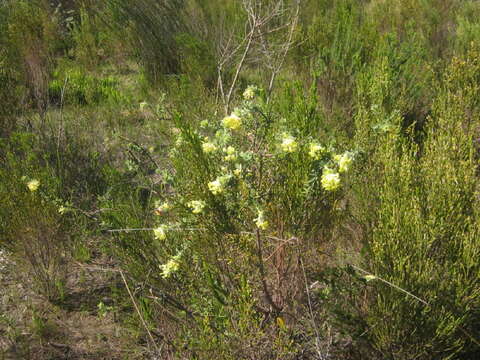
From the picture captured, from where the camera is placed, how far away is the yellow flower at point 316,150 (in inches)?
66.1

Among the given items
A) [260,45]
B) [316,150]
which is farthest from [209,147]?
[260,45]

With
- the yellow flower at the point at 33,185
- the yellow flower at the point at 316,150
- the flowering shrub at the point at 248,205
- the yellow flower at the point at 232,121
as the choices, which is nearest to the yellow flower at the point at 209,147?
the flowering shrub at the point at 248,205

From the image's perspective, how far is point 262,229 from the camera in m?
2.06

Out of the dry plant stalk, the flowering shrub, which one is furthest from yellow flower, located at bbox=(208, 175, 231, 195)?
the dry plant stalk

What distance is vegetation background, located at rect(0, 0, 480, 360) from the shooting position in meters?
1.83

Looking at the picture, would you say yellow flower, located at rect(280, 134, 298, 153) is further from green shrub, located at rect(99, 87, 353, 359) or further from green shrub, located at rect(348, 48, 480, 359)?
green shrub, located at rect(348, 48, 480, 359)

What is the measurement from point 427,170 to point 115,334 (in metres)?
1.91

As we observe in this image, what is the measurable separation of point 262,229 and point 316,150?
542mm

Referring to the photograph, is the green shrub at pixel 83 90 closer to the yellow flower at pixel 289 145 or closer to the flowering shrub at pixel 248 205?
the flowering shrub at pixel 248 205

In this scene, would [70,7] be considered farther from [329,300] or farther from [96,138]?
[329,300]

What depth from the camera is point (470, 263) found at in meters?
1.77

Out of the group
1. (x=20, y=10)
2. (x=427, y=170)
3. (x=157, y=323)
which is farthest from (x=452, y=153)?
(x=20, y=10)

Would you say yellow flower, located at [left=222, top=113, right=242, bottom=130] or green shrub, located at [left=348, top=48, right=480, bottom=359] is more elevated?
yellow flower, located at [left=222, top=113, right=242, bottom=130]

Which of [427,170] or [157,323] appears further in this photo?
[157,323]
